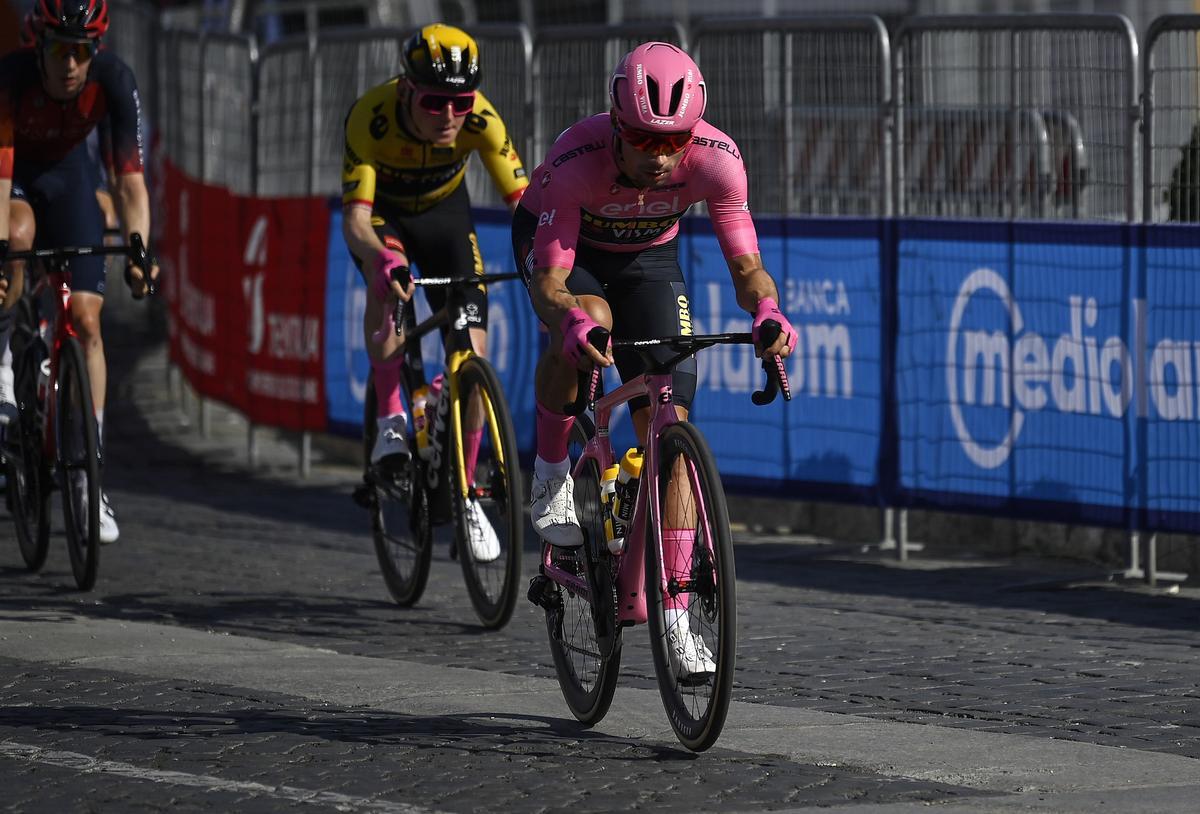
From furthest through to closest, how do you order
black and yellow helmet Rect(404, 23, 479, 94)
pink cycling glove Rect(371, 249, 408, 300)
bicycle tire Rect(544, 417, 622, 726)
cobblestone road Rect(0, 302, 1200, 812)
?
black and yellow helmet Rect(404, 23, 479, 94) → pink cycling glove Rect(371, 249, 408, 300) → bicycle tire Rect(544, 417, 622, 726) → cobblestone road Rect(0, 302, 1200, 812)

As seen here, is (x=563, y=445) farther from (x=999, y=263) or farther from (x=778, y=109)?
(x=778, y=109)

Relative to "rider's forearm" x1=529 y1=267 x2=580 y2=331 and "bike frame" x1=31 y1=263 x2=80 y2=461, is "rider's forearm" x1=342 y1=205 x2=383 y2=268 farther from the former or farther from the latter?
"rider's forearm" x1=529 y1=267 x2=580 y2=331

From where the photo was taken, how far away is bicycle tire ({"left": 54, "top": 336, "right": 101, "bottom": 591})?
9.20 meters

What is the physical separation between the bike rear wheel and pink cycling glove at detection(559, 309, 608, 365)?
0.68 meters

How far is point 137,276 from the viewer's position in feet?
31.0

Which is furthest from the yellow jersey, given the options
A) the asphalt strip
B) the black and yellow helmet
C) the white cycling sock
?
the white cycling sock

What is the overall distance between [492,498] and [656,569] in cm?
238

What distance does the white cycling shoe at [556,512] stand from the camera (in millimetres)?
6902

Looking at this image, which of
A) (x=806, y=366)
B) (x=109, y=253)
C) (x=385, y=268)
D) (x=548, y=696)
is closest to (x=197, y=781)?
(x=548, y=696)

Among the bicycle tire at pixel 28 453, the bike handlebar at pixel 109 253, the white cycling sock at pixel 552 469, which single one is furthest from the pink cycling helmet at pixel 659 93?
the bicycle tire at pixel 28 453

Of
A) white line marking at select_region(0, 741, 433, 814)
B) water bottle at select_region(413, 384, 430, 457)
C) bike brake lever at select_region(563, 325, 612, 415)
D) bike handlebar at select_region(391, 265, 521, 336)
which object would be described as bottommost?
white line marking at select_region(0, 741, 433, 814)

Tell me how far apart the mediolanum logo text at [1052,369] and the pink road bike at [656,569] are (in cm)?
357

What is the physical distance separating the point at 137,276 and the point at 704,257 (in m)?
3.23

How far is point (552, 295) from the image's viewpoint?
6578 millimetres
